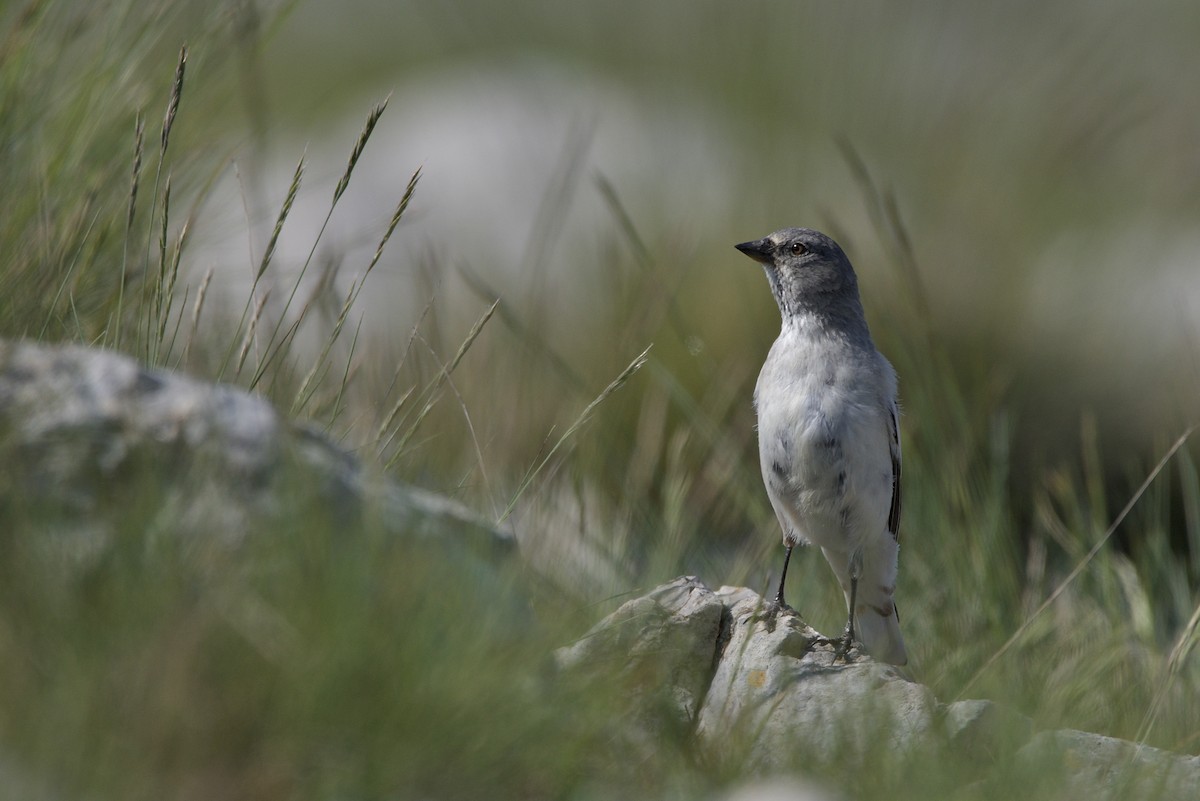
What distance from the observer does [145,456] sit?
2555 mm

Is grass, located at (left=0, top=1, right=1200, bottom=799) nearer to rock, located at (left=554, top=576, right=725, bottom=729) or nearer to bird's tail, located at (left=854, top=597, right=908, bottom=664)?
rock, located at (left=554, top=576, right=725, bottom=729)

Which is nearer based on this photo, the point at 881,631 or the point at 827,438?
the point at 827,438

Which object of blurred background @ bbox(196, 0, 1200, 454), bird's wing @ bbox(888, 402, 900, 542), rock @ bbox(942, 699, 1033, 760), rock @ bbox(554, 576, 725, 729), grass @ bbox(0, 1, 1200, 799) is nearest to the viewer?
grass @ bbox(0, 1, 1200, 799)

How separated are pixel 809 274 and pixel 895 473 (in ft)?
2.61

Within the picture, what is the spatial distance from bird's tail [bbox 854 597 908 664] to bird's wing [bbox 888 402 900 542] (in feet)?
0.98

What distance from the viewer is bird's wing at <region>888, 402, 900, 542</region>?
460cm

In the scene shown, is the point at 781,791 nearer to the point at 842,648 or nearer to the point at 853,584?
the point at 842,648

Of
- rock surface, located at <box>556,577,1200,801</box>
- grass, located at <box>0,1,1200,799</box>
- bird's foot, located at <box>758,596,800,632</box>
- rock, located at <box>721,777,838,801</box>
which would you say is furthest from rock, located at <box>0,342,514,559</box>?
bird's foot, located at <box>758,596,800,632</box>

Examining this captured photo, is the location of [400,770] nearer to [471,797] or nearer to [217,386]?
[471,797]

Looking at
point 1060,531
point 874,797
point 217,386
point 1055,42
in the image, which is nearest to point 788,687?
point 874,797

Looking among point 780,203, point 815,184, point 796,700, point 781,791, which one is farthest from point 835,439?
point 815,184

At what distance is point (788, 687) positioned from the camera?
133 inches

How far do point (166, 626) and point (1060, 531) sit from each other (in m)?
3.98

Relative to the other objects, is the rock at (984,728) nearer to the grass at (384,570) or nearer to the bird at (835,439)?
the grass at (384,570)
